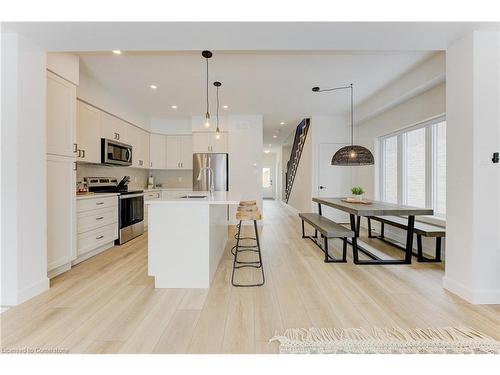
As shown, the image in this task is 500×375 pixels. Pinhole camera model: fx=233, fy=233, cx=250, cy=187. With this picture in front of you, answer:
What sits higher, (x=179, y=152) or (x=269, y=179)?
(x=179, y=152)

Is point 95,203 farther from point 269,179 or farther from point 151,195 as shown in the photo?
point 269,179

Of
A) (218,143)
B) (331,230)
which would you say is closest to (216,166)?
(218,143)

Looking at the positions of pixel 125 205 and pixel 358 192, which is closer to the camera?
pixel 358 192

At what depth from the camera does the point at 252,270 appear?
2697 millimetres

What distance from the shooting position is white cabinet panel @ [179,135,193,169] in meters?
5.64

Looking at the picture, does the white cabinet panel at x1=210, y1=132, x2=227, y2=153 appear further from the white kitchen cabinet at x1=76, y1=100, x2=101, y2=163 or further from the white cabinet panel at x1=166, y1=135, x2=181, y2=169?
the white kitchen cabinet at x1=76, y1=100, x2=101, y2=163

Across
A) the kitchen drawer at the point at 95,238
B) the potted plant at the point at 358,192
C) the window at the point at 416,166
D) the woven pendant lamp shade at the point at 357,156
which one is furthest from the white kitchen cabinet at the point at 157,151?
the window at the point at 416,166

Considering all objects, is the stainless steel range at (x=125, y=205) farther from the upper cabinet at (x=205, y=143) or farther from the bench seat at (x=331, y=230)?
the bench seat at (x=331, y=230)

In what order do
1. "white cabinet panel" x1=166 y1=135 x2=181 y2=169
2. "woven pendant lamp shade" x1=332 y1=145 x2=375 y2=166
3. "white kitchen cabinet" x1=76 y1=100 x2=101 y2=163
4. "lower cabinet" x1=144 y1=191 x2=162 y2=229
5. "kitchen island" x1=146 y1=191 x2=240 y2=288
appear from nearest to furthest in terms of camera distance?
"kitchen island" x1=146 y1=191 x2=240 y2=288 → "white kitchen cabinet" x1=76 y1=100 x2=101 y2=163 → "woven pendant lamp shade" x1=332 y1=145 x2=375 y2=166 → "lower cabinet" x1=144 y1=191 x2=162 y2=229 → "white cabinet panel" x1=166 y1=135 x2=181 y2=169

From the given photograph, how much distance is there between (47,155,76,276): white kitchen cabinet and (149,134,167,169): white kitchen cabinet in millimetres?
2786

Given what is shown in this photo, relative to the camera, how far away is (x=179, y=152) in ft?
18.5

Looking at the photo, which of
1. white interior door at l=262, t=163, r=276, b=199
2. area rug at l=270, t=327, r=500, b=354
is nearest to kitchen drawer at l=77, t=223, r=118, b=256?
area rug at l=270, t=327, r=500, b=354

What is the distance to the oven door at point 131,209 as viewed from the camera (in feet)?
12.5

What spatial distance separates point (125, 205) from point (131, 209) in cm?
21
